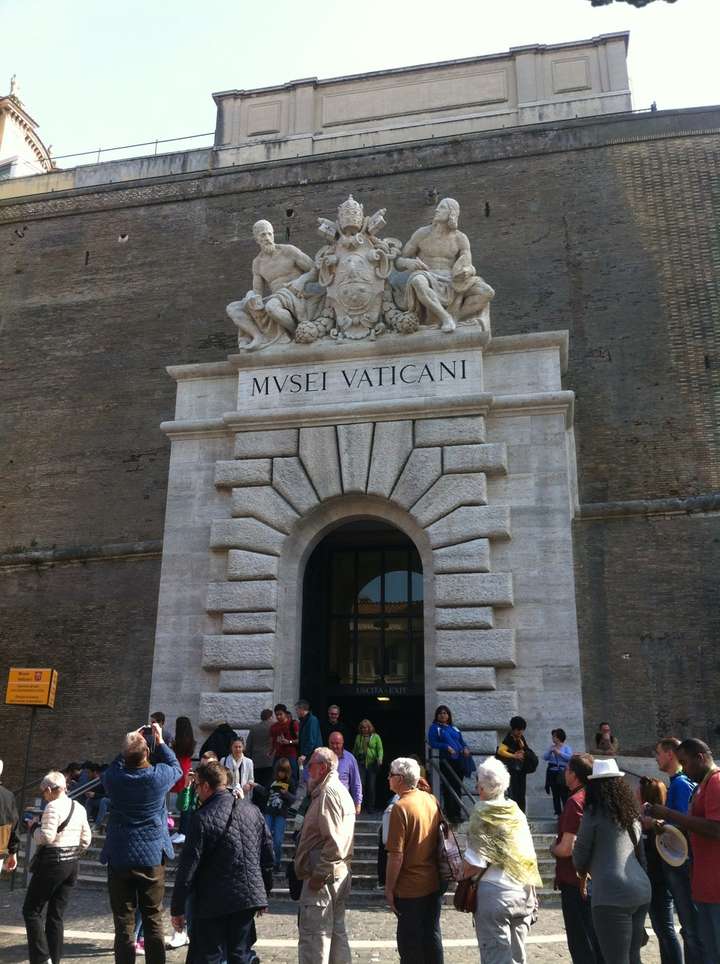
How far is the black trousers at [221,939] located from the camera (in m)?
4.98

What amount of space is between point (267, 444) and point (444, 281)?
3.33m

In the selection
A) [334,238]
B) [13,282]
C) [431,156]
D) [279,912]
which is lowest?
[279,912]

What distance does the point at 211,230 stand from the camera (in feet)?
64.4

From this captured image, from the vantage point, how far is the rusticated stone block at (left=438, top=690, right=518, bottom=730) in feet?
37.2

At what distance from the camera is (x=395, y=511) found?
1280cm

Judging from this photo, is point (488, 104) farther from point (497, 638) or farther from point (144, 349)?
point (497, 638)

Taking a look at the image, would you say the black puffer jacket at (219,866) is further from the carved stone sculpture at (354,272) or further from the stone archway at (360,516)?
the carved stone sculpture at (354,272)

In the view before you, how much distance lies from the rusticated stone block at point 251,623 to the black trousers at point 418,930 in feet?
23.8

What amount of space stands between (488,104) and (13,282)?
10.8m

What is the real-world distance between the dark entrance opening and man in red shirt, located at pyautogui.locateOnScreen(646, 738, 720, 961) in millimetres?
8902

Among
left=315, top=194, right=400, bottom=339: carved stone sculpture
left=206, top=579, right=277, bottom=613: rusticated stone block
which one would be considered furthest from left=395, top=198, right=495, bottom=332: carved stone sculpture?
left=206, top=579, right=277, bottom=613: rusticated stone block

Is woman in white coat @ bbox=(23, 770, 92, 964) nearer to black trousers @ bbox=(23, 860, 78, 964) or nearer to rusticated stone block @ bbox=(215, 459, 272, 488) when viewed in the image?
black trousers @ bbox=(23, 860, 78, 964)

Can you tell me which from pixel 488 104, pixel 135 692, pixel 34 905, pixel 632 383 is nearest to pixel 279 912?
pixel 34 905

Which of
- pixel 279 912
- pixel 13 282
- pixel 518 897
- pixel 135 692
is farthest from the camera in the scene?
pixel 13 282
